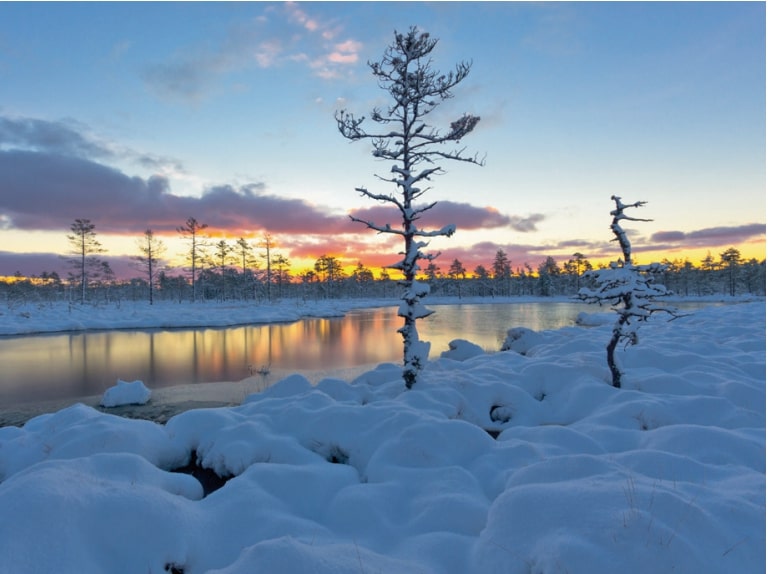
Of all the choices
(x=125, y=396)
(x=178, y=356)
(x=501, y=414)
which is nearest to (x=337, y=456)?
(x=501, y=414)

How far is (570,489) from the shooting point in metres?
3.61

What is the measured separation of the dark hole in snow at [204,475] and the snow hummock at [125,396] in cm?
516

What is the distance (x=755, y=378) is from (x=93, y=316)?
4139 centimetres

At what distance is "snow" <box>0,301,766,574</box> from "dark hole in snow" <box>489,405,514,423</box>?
0.11ft

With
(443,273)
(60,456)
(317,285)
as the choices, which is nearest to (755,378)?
(60,456)

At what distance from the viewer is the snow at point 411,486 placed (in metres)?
3.11

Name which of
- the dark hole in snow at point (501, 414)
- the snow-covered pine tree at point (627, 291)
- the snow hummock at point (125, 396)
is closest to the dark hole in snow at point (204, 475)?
the snow hummock at point (125, 396)

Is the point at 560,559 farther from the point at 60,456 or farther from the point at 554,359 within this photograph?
the point at 554,359

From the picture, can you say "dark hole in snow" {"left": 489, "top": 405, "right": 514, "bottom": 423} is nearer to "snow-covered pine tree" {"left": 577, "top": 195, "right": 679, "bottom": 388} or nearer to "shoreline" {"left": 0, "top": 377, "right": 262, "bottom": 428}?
"snow-covered pine tree" {"left": 577, "top": 195, "right": 679, "bottom": 388}

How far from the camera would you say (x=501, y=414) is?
8.37 m

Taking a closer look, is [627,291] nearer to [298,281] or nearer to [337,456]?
[337,456]

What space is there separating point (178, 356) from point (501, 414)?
615 inches

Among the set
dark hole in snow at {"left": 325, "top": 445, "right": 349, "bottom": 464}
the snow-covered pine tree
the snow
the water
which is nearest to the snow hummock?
the water

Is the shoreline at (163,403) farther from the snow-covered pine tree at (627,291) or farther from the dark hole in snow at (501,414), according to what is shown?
the snow-covered pine tree at (627,291)
